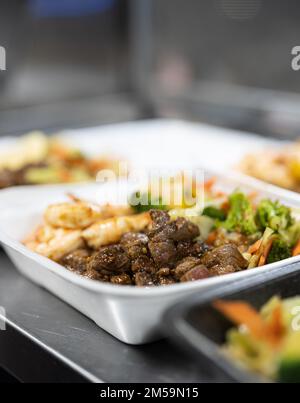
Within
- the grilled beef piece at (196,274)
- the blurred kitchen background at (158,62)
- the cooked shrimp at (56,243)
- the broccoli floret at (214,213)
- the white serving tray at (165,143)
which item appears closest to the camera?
the grilled beef piece at (196,274)

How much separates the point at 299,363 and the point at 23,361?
70cm

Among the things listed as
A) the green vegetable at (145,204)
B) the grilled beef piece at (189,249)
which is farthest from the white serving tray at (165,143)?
the grilled beef piece at (189,249)

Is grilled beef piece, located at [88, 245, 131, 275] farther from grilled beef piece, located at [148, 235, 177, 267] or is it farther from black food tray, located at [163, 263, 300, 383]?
black food tray, located at [163, 263, 300, 383]

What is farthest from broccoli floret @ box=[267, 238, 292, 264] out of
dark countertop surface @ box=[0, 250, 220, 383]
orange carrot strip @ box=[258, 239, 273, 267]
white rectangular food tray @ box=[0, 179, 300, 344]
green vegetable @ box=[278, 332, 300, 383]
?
green vegetable @ box=[278, 332, 300, 383]

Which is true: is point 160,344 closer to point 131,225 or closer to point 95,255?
point 95,255

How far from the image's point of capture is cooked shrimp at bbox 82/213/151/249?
1.81 metres

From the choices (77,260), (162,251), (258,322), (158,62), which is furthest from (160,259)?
(158,62)

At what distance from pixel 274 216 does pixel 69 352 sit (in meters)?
0.68

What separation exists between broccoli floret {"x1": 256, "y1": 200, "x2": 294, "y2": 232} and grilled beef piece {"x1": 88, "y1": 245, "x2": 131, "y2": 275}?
1.40ft

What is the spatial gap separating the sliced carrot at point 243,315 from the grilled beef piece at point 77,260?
1.71 feet

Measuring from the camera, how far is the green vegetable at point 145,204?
6.68 feet

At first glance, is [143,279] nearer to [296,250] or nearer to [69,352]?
[69,352]

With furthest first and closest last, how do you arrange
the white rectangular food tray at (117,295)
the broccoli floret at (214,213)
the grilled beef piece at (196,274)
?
1. the broccoli floret at (214,213)
2. the grilled beef piece at (196,274)
3. the white rectangular food tray at (117,295)

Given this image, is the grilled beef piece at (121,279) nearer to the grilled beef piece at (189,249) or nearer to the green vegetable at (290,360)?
the grilled beef piece at (189,249)
